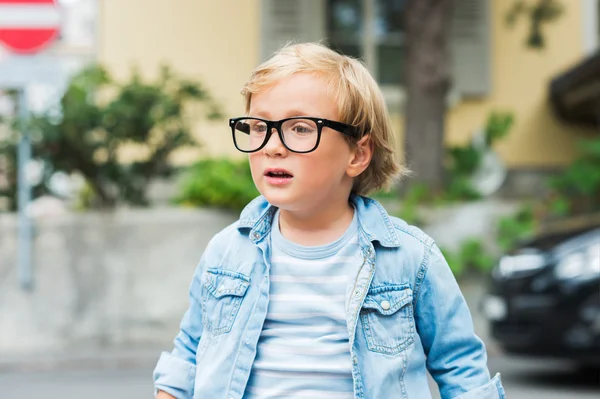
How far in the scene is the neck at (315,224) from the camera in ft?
7.88

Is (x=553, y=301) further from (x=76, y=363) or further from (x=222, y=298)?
(x=222, y=298)

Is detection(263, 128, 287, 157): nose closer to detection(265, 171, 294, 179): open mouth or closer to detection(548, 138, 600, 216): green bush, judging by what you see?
detection(265, 171, 294, 179): open mouth

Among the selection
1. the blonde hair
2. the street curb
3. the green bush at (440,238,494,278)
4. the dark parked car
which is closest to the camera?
the blonde hair

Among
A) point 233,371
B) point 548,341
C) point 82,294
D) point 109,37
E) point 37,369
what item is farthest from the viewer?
point 109,37

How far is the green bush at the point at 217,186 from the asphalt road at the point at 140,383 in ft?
6.09

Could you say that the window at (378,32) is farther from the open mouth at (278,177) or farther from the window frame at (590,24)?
the open mouth at (278,177)

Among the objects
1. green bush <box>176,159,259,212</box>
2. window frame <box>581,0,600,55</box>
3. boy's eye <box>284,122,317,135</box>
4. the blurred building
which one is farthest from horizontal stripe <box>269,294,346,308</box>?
window frame <box>581,0,600,55</box>

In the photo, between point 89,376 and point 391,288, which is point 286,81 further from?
point 89,376

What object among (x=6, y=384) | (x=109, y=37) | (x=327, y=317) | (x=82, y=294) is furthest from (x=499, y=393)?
(x=109, y=37)

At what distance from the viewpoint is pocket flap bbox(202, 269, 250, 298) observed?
2.37m

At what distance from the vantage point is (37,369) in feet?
27.9

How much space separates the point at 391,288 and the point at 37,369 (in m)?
6.70

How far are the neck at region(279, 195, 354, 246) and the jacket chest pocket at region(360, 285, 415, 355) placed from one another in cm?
19

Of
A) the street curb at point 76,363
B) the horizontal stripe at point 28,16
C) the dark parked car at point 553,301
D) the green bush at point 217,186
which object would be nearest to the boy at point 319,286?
the dark parked car at point 553,301
